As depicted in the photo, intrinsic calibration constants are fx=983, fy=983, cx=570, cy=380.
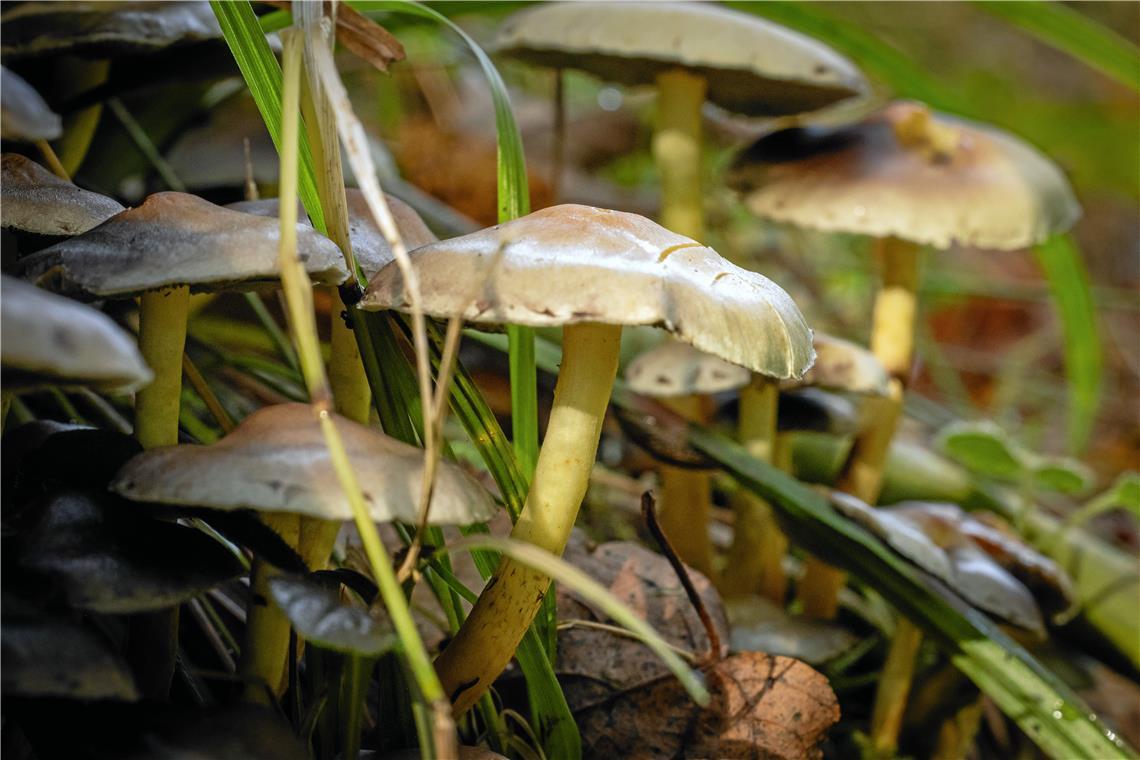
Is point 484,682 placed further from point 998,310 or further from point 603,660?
point 998,310

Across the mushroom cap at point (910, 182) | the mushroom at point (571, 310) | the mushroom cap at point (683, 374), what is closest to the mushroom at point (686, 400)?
the mushroom cap at point (683, 374)

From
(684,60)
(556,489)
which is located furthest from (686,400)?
(556,489)

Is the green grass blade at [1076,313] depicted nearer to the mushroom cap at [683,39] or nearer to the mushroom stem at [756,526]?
the mushroom cap at [683,39]

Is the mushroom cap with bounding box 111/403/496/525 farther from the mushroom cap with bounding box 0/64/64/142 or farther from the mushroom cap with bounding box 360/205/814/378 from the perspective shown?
the mushroom cap with bounding box 0/64/64/142

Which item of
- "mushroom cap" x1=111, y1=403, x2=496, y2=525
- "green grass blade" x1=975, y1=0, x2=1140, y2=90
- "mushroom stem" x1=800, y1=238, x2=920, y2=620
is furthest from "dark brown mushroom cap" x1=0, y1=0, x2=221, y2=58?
"green grass blade" x1=975, y1=0, x2=1140, y2=90

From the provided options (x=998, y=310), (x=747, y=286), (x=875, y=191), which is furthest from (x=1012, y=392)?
(x=747, y=286)

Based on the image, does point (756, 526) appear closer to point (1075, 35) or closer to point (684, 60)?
point (684, 60)

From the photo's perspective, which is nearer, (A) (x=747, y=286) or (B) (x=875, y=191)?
(A) (x=747, y=286)
